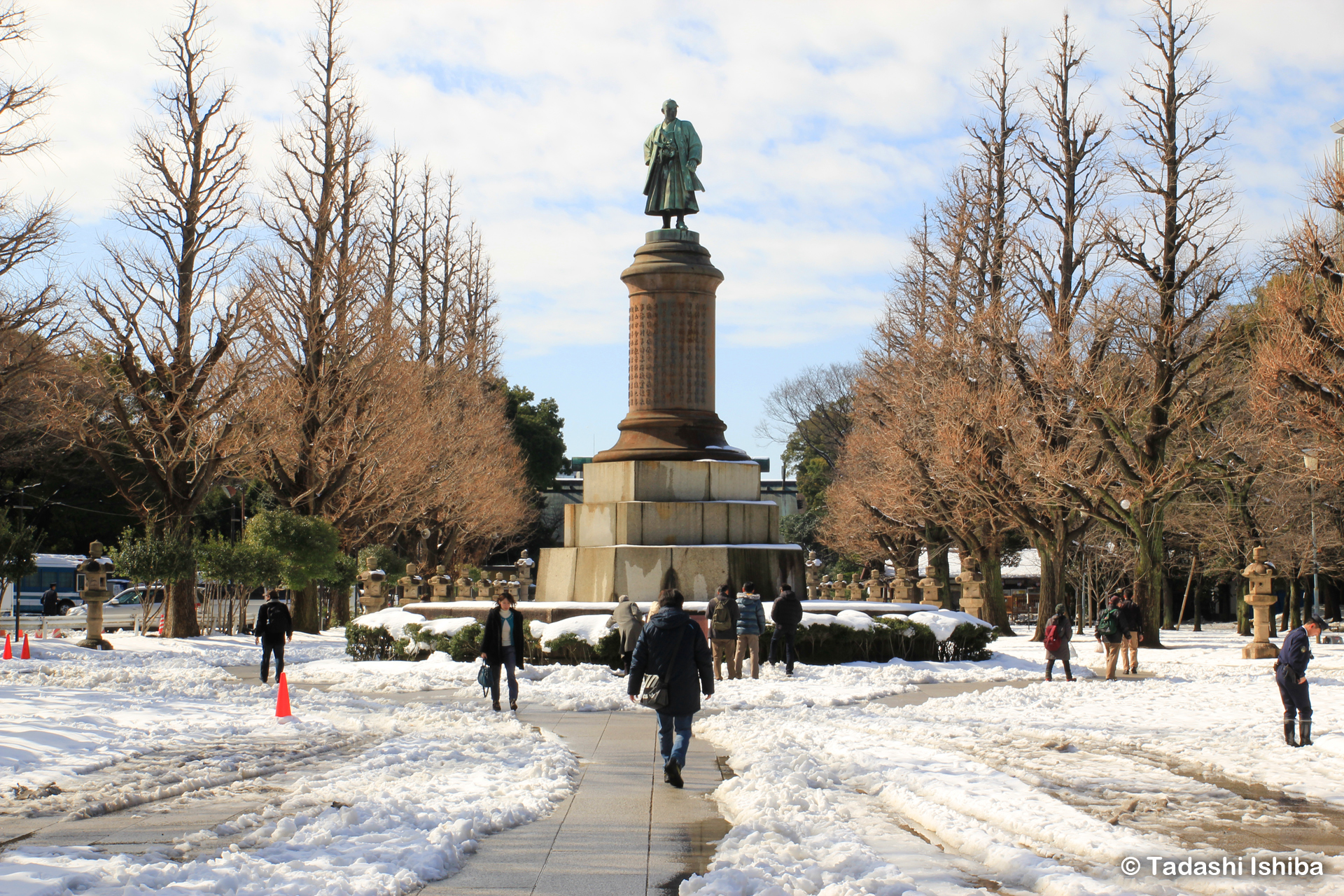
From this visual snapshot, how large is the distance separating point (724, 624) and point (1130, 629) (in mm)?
6922

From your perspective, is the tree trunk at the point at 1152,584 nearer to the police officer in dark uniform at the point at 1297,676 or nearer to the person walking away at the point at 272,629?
the police officer in dark uniform at the point at 1297,676

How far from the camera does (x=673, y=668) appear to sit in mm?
8500

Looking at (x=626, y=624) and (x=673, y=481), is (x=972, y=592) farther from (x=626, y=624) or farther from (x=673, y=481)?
(x=626, y=624)

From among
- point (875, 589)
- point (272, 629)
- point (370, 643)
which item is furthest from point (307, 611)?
point (875, 589)

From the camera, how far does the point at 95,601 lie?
73.0 feet

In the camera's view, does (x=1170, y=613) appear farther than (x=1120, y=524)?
Yes

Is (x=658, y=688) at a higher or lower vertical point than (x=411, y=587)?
lower

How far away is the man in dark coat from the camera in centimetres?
845

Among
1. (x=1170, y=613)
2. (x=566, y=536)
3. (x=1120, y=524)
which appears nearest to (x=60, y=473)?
(x=566, y=536)

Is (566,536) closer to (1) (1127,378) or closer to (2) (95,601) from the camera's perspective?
(2) (95,601)

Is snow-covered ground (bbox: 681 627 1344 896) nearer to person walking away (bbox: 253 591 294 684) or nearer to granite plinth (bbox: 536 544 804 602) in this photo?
granite plinth (bbox: 536 544 804 602)

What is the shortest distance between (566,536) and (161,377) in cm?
1047

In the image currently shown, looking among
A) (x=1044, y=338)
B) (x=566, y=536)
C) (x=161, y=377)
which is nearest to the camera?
(x=566, y=536)

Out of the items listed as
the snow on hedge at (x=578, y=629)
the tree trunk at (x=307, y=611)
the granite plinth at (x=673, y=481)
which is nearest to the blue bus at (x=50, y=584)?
the tree trunk at (x=307, y=611)
